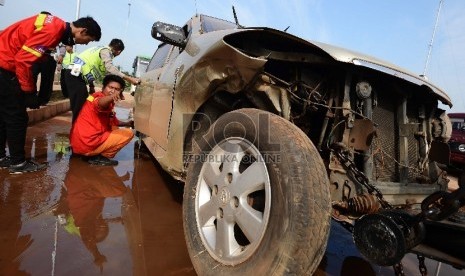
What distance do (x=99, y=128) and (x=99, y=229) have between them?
212cm

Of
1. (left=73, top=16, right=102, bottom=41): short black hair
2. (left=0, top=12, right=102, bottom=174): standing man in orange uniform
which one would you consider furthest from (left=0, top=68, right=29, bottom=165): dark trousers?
(left=73, top=16, right=102, bottom=41): short black hair

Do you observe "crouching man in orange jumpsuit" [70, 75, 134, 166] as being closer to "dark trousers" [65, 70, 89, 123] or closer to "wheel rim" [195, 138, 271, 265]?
"dark trousers" [65, 70, 89, 123]

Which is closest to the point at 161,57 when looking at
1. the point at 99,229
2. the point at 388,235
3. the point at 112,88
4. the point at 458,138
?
the point at 112,88

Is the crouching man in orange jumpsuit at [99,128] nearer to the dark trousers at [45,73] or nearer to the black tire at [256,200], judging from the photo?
the dark trousers at [45,73]

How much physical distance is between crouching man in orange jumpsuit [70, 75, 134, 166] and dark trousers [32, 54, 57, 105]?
1.50 feet

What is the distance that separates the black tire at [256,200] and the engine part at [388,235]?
0.23m

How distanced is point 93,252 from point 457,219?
6.79ft

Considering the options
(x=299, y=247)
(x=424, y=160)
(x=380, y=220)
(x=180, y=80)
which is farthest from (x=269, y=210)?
(x=424, y=160)

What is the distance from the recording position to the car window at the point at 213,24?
9.98 ft

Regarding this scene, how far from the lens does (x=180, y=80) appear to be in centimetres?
263

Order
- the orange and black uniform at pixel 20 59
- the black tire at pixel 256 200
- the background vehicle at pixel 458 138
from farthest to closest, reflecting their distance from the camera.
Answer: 1. the background vehicle at pixel 458 138
2. the orange and black uniform at pixel 20 59
3. the black tire at pixel 256 200

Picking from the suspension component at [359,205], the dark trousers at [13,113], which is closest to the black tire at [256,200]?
the suspension component at [359,205]

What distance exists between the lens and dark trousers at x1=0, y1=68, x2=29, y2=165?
3342 mm

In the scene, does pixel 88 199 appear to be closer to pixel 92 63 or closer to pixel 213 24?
pixel 213 24
